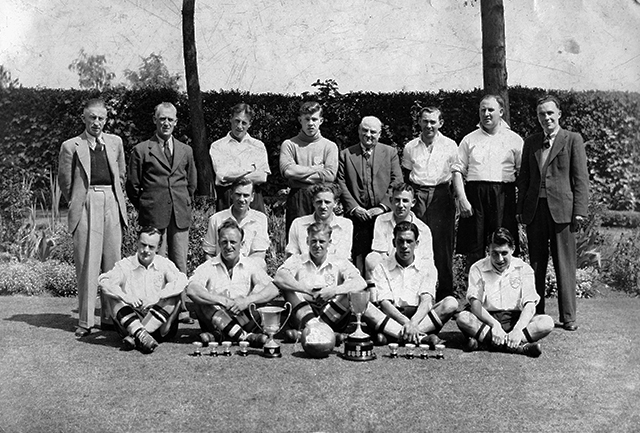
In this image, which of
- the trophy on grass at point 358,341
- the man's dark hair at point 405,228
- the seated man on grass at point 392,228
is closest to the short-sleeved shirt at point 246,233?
the seated man on grass at point 392,228

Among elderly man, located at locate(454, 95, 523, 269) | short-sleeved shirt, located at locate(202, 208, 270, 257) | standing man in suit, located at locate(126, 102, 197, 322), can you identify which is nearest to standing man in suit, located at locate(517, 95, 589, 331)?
elderly man, located at locate(454, 95, 523, 269)

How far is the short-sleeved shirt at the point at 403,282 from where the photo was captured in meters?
5.70

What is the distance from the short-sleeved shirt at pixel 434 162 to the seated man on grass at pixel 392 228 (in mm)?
480

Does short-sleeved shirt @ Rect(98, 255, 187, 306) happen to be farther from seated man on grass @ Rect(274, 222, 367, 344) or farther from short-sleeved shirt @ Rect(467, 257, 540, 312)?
short-sleeved shirt @ Rect(467, 257, 540, 312)

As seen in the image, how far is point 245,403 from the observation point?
4172mm

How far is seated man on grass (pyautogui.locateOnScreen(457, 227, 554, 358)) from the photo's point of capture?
17.4 ft

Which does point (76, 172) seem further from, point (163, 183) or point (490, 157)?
point (490, 157)

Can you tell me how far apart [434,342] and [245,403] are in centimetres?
173

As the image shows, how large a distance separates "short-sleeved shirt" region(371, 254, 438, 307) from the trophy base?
62 cm

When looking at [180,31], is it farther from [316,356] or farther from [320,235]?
[316,356]

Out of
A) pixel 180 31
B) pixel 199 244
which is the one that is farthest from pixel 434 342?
pixel 180 31

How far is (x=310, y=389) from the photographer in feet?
14.5

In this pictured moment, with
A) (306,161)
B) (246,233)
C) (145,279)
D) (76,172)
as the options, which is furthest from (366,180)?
(76,172)

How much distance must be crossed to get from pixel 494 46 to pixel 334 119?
3146 mm
